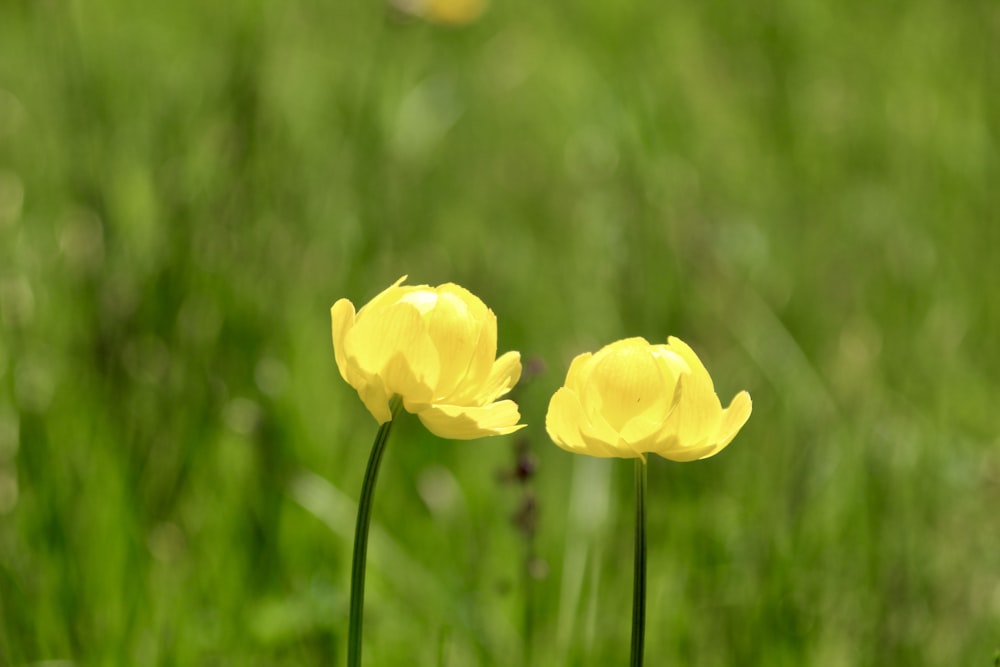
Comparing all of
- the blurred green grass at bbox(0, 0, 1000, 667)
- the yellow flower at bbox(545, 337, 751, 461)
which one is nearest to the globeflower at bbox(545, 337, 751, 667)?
the yellow flower at bbox(545, 337, 751, 461)

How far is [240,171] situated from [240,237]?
12cm

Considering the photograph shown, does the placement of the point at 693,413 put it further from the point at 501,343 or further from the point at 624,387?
the point at 501,343

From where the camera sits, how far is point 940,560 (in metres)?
1.67

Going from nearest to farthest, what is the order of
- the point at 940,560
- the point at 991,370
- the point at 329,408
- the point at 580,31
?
the point at 940,560
the point at 329,408
the point at 991,370
the point at 580,31

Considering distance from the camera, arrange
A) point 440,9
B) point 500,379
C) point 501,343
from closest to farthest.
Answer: point 500,379 < point 501,343 < point 440,9

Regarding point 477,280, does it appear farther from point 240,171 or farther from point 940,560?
point 940,560

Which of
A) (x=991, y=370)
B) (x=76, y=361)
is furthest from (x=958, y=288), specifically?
(x=76, y=361)

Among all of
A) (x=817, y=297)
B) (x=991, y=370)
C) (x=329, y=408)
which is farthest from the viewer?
(x=817, y=297)

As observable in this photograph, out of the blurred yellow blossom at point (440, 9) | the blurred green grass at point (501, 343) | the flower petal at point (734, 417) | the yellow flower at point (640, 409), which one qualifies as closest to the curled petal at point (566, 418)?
the yellow flower at point (640, 409)

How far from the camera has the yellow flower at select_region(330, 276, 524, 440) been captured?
0.82 m

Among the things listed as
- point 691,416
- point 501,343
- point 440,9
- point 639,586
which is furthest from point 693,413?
point 440,9

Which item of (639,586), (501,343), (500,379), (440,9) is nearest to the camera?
(639,586)

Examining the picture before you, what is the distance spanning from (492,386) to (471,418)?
0.05m

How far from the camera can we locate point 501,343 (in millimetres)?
2365
